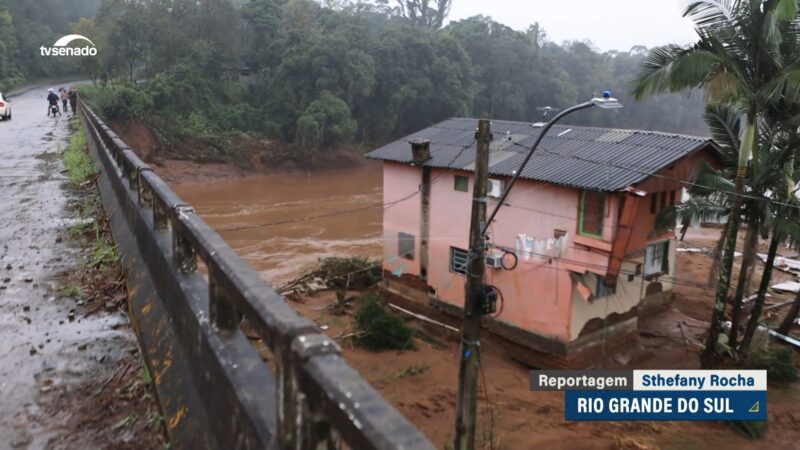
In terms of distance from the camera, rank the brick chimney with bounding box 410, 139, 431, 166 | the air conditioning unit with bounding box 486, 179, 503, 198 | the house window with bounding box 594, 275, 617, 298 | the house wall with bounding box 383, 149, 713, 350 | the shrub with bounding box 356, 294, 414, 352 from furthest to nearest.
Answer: the brick chimney with bounding box 410, 139, 431, 166 → the shrub with bounding box 356, 294, 414, 352 → the air conditioning unit with bounding box 486, 179, 503, 198 → the house window with bounding box 594, 275, 617, 298 → the house wall with bounding box 383, 149, 713, 350

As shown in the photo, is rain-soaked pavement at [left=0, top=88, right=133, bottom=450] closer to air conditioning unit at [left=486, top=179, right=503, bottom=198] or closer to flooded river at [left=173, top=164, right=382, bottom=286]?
air conditioning unit at [left=486, top=179, right=503, bottom=198]

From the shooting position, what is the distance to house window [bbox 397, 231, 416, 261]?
19484 mm

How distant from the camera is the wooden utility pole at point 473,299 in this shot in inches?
393

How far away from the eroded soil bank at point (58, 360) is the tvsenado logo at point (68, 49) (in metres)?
42.2

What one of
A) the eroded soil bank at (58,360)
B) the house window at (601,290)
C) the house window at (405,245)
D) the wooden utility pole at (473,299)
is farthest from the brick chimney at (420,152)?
the eroded soil bank at (58,360)

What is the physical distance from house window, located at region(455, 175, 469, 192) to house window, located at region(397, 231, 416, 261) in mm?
2678

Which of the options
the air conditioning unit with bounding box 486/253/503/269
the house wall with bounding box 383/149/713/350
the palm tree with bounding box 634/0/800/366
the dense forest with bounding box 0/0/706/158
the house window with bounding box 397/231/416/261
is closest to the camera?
the palm tree with bounding box 634/0/800/366

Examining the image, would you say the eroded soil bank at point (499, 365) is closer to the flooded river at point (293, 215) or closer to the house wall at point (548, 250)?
the flooded river at point (293, 215)

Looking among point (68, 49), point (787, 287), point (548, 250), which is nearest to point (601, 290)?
point (548, 250)

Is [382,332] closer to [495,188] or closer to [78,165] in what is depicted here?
[495,188]

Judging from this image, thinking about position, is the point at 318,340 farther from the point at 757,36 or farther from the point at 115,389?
the point at 757,36

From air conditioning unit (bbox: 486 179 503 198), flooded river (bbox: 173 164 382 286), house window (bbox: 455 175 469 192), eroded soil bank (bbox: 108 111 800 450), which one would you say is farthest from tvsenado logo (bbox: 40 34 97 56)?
air conditioning unit (bbox: 486 179 503 198)

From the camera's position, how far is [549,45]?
79875 mm

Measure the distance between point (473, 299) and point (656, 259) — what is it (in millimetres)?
9664
